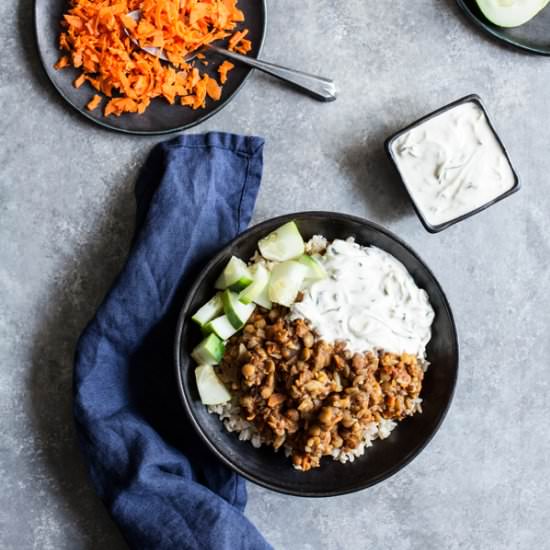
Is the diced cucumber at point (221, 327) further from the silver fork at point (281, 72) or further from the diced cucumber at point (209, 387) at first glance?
the silver fork at point (281, 72)

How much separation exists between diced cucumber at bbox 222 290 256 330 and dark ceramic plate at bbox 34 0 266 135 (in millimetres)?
584

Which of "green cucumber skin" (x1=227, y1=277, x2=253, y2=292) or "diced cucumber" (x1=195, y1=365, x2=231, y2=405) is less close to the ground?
"green cucumber skin" (x1=227, y1=277, x2=253, y2=292)

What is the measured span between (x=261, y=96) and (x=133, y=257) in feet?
2.27

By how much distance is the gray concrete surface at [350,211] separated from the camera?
2.62m

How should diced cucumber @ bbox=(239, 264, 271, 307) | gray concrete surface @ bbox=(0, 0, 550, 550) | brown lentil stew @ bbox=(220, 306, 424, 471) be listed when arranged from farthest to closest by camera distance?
1. gray concrete surface @ bbox=(0, 0, 550, 550)
2. diced cucumber @ bbox=(239, 264, 271, 307)
3. brown lentil stew @ bbox=(220, 306, 424, 471)

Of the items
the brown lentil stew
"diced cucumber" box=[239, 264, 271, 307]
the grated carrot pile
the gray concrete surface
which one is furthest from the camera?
the gray concrete surface

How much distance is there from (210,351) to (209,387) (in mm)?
121

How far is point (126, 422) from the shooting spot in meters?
2.50

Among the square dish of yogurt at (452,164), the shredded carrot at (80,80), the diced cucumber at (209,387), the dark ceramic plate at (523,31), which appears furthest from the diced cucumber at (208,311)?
the dark ceramic plate at (523,31)

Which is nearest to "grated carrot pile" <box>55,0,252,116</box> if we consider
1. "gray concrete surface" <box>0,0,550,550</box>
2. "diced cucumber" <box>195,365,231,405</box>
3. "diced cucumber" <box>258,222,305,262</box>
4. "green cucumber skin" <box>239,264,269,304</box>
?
"gray concrete surface" <box>0,0,550,550</box>

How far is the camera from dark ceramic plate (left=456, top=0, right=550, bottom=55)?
273cm

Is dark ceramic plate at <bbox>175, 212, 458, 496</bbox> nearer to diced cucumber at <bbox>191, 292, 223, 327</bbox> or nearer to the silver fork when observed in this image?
diced cucumber at <bbox>191, 292, 223, 327</bbox>

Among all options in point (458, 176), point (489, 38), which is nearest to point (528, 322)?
point (458, 176)

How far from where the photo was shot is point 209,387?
2.39m
